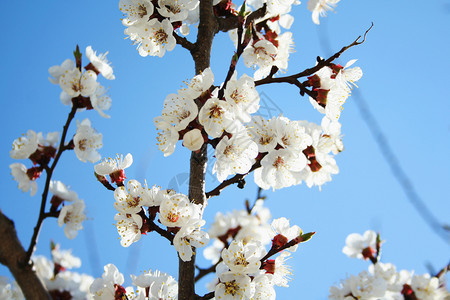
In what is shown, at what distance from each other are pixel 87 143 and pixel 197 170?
1091 mm

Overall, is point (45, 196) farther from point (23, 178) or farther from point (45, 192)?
point (23, 178)

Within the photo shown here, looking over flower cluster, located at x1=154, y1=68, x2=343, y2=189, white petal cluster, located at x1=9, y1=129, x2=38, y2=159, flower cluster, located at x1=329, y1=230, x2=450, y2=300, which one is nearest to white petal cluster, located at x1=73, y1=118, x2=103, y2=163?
white petal cluster, located at x1=9, y1=129, x2=38, y2=159

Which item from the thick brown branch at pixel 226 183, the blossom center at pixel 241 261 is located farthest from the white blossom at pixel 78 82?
the blossom center at pixel 241 261

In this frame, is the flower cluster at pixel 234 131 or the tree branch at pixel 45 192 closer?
the flower cluster at pixel 234 131

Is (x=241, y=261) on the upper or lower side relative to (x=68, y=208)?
lower

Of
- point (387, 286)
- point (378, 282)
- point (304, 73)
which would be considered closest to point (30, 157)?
point (304, 73)

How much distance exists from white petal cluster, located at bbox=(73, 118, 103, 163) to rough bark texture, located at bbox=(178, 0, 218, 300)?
98cm

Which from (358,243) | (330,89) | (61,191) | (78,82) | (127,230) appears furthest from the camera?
(358,243)

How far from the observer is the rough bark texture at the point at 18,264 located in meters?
1.83

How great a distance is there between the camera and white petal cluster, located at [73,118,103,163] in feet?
8.28

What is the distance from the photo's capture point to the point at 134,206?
177 cm

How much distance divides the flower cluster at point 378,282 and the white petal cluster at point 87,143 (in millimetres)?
2234

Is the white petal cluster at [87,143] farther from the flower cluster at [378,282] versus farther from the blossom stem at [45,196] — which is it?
the flower cluster at [378,282]

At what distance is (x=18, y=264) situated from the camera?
6.11 feet
